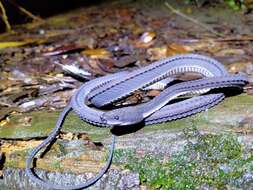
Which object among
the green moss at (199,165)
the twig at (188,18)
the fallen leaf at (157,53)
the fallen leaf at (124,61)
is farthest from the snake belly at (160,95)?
the twig at (188,18)

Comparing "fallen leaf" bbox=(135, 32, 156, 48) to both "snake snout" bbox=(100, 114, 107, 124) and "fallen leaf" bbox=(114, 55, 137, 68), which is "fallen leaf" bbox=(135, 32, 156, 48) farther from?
"snake snout" bbox=(100, 114, 107, 124)

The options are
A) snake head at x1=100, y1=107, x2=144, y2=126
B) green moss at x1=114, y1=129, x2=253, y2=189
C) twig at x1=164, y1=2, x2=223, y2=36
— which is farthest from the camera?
twig at x1=164, y1=2, x2=223, y2=36

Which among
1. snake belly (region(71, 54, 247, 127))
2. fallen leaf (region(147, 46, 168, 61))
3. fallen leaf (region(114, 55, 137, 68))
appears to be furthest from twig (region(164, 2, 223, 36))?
snake belly (region(71, 54, 247, 127))

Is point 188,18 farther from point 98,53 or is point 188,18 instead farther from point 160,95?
point 160,95

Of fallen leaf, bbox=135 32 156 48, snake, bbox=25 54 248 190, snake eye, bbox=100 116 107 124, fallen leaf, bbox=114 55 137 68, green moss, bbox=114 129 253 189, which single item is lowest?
green moss, bbox=114 129 253 189

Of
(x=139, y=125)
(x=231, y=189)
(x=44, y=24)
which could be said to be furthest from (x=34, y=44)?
(x=231, y=189)

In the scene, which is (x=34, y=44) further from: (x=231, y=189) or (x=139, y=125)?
(x=231, y=189)

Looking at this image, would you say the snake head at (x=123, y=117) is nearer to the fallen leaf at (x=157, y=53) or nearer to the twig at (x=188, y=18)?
the fallen leaf at (x=157, y=53)
